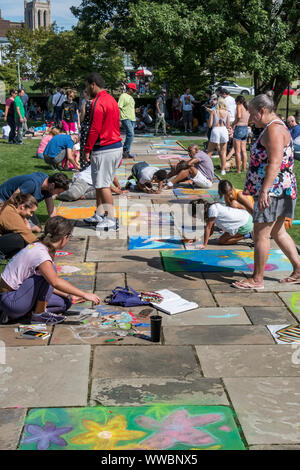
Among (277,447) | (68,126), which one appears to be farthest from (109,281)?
(68,126)

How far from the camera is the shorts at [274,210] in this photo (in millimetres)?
5227

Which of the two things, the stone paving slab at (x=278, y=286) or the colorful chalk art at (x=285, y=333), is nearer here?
the colorful chalk art at (x=285, y=333)

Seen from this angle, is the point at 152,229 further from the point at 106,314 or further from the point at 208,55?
the point at 208,55

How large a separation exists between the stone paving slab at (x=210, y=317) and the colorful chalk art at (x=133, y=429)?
4.37 feet

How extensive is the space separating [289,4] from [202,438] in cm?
1635

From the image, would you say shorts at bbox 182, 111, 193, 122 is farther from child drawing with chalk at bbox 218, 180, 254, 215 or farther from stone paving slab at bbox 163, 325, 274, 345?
stone paving slab at bbox 163, 325, 274, 345

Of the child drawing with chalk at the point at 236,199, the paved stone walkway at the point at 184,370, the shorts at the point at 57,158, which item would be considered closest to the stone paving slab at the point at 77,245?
the paved stone walkway at the point at 184,370

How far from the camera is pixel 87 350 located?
4199 millimetres

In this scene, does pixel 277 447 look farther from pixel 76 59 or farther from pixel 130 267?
pixel 76 59

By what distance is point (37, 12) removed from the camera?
5536 inches

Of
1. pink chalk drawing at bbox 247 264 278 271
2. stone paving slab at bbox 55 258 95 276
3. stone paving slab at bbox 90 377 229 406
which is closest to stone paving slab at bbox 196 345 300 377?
stone paving slab at bbox 90 377 229 406

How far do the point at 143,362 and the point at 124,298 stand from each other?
1166mm

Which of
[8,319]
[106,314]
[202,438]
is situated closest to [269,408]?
[202,438]

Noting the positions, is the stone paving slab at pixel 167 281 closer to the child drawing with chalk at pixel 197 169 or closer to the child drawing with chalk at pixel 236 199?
the child drawing with chalk at pixel 236 199
